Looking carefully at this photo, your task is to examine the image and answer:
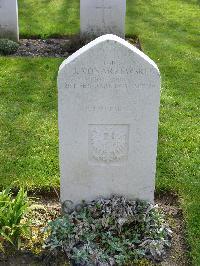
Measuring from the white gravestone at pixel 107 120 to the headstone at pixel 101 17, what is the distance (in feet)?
19.0

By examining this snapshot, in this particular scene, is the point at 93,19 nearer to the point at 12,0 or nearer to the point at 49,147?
the point at 12,0

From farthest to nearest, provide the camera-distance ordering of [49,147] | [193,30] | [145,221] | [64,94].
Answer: [193,30]
[49,147]
[145,221]
[64,94]

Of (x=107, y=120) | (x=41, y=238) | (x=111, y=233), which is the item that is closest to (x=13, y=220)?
(x=41, y=238)

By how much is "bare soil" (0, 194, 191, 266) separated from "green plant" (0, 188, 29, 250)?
4.7 inches

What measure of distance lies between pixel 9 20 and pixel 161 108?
4130mm

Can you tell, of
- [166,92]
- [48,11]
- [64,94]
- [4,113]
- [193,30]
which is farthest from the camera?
[48,11]

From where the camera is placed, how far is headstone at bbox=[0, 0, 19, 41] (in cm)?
958

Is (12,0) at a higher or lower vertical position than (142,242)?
higher

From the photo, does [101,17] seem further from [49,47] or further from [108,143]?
[108,143]

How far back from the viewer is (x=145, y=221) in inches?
174

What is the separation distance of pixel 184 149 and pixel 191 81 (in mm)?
2377

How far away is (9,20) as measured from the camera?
9.67 metres

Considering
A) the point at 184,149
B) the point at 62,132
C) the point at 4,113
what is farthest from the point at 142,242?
the point at 4,113

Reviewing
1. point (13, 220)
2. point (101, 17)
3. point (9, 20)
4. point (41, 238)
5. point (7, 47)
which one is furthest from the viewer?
point (101, 17)
